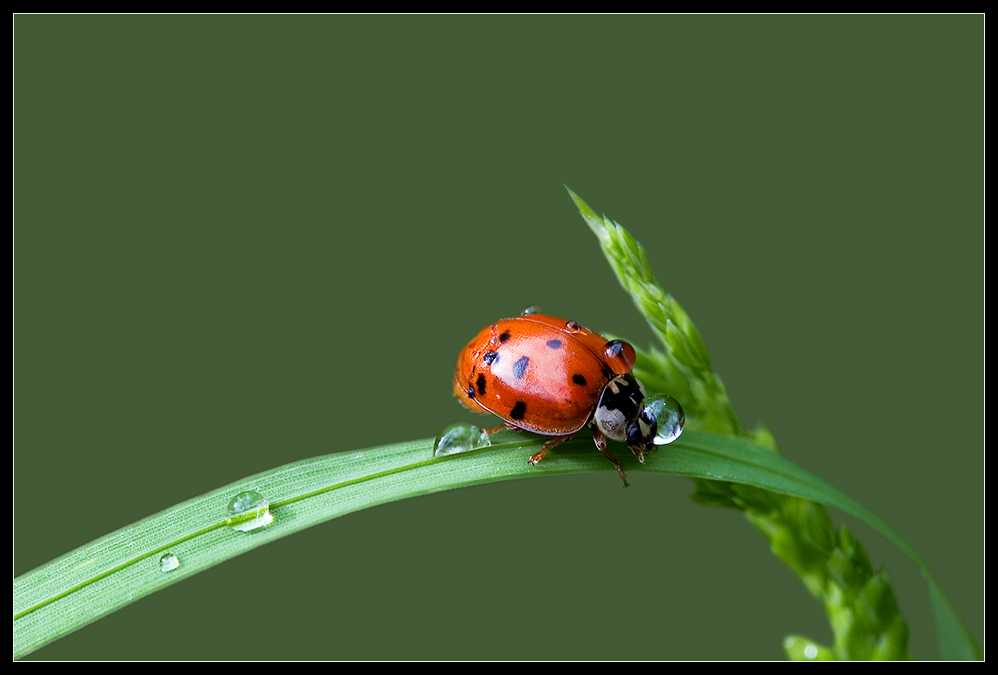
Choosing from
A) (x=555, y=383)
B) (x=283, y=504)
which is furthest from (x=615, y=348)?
(x=283, y=504)

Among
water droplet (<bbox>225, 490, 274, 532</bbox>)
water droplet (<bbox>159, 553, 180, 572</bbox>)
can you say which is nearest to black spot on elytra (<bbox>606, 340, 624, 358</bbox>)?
water droplet (<bbox>225, 490, 274, 532</bbox>)

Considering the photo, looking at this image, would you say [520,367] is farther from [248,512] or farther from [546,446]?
[248,512]

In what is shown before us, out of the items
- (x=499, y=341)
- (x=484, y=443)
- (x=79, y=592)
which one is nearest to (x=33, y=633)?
(x=79, y=592)

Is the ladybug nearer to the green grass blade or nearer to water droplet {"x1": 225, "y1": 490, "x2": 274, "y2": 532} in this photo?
the green grass blade

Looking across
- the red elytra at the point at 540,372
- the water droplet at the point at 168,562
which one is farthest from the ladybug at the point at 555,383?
the water droplet at the point at 168,562

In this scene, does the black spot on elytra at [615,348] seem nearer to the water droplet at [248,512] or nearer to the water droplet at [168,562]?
the water droplet at [248,512]
